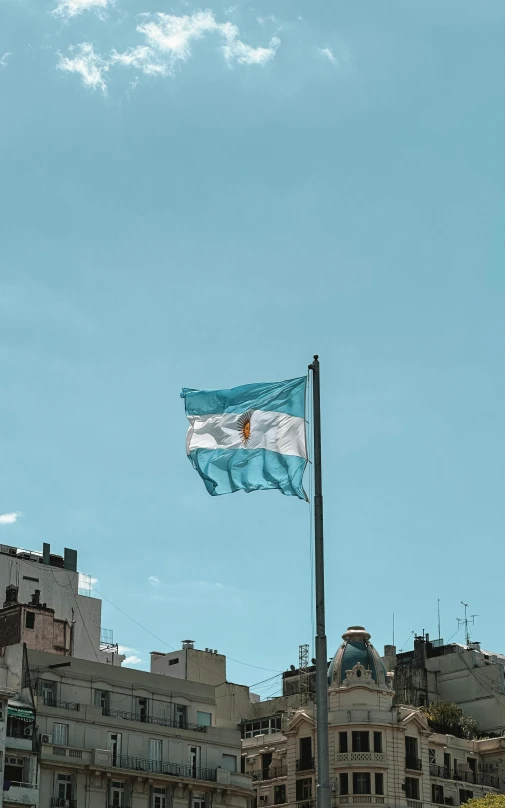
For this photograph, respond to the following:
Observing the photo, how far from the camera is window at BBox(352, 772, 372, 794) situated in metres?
90.9

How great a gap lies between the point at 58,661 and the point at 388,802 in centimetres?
2449

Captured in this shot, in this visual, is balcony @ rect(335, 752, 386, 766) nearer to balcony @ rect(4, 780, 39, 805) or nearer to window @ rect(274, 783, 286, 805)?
window @ rect(274, 783, 286, 805)

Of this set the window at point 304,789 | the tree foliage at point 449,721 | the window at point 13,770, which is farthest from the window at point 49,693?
the tree foliage at point 449,721

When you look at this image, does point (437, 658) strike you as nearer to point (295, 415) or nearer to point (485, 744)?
point (485, 744)

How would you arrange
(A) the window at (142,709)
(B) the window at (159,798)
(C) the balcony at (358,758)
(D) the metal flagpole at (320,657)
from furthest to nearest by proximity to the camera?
(C) the balcony at (358,758) → (A) the window at (142,709) → (B) the window at (159,798) → (D) the metal flagpole at (320,657)

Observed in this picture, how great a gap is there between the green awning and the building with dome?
2243cm

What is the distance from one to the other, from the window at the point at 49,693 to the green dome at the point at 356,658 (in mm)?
21720

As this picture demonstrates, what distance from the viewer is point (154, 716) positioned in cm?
8656

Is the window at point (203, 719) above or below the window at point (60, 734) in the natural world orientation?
above

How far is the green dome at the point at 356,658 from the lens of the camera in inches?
3738

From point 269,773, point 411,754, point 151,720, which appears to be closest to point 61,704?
point 151,720

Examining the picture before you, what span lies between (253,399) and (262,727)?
71.9 metres

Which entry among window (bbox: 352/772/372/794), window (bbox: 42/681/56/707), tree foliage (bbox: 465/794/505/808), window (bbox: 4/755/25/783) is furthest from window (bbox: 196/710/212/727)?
tree foliage (bbox: 465/794/505/808)

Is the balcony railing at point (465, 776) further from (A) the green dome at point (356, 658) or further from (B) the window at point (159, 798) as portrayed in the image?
(B) the window at point (159, 798)
